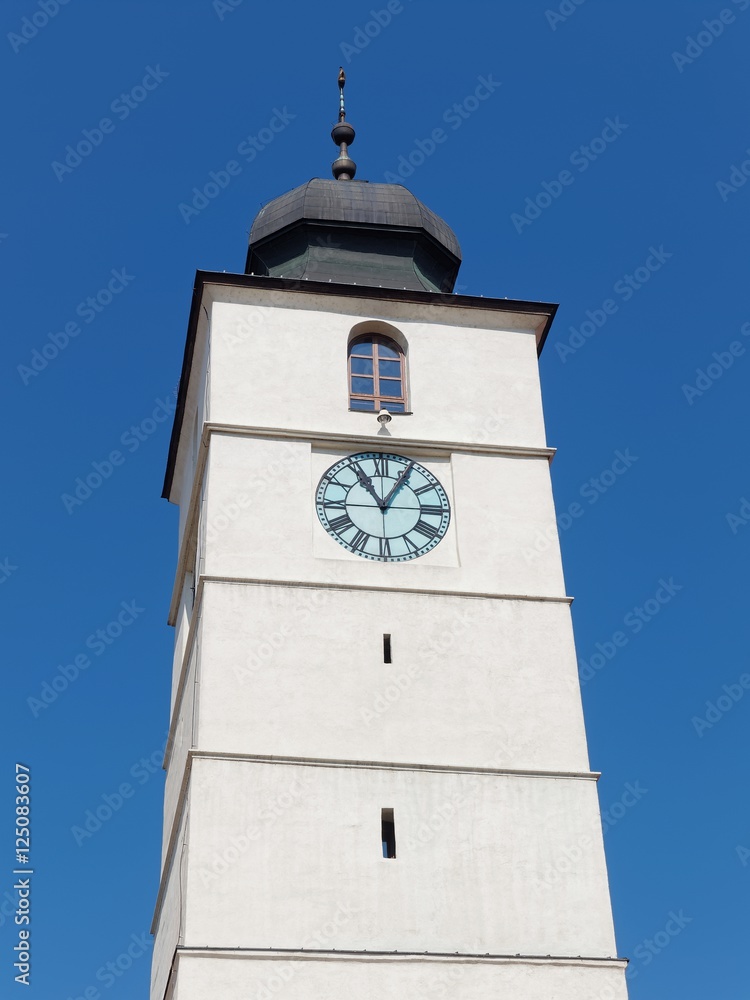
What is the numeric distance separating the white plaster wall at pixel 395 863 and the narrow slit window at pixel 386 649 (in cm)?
181

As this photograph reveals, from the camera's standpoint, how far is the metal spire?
3562 centimetres

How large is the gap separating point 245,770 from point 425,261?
36.1 ft

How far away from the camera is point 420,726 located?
26578 millimetres

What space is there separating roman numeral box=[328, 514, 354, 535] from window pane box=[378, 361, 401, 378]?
3.16 meters

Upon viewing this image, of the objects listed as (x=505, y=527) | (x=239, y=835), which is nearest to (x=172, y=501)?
(x=505, y=527)

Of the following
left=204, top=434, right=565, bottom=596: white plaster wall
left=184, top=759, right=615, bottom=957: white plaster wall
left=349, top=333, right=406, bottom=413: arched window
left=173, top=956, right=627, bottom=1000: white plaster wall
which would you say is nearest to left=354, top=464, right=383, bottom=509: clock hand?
left=204, top=434, right=565, bottom=596: white plaster wall

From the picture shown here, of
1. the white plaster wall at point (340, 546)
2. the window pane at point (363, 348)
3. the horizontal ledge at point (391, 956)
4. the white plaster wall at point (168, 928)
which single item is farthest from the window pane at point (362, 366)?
the horizontal ledge at point (391, 956)

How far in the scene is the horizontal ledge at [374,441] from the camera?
96.1 feet

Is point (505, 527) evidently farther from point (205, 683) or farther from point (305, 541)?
point (205, 683)

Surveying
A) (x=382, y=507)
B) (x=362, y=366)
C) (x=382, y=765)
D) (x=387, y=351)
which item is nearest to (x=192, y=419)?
(x=362, y=366)

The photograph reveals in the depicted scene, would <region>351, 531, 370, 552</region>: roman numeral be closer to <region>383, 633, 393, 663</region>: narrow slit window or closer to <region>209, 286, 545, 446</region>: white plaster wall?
<region>383, 633, 393, 663</region>: narrow slit window

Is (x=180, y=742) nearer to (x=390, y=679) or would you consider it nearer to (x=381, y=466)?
(x=390, y=679)

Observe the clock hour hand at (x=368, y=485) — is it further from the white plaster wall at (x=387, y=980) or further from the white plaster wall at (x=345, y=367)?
the white plaster wall at (x=387, y=980)

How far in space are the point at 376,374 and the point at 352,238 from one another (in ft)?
10.8
